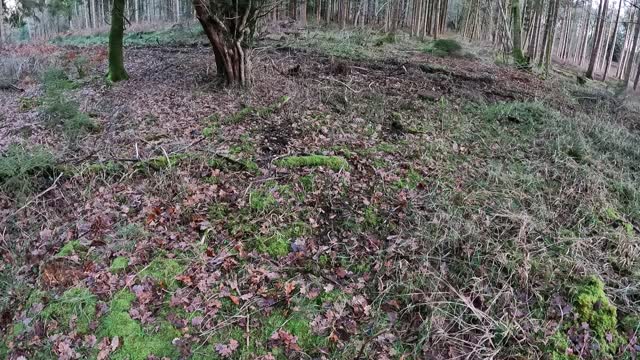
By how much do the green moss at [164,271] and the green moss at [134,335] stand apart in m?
0.32

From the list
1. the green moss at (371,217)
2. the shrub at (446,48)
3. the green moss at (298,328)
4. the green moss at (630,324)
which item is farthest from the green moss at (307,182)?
the shrub at (446,48)

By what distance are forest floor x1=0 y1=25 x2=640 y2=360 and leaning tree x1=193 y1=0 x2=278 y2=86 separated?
0.50m

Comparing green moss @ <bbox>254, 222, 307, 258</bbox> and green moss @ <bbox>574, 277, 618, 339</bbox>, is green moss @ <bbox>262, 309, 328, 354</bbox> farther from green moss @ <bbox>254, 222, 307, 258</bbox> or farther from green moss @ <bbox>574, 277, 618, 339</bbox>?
green moss @ <bbox>574, 277, 618, 339</bbox>

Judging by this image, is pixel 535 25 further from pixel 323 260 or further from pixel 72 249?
pixel 72 249

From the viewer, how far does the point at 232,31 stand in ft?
24.7

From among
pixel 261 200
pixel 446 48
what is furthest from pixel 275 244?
pixel 446 48

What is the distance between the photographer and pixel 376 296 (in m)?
3.56

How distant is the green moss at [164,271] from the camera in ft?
11.8

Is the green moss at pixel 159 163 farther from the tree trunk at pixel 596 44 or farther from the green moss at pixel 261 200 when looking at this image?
the tree trunk at pixel 596 44

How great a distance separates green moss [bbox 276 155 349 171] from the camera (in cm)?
506

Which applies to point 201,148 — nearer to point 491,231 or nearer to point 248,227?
point 248,227

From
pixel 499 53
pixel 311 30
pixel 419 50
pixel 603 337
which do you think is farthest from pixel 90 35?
pixel 603 337

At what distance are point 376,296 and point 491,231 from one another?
4.74 ft

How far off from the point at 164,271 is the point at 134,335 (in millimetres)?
627
